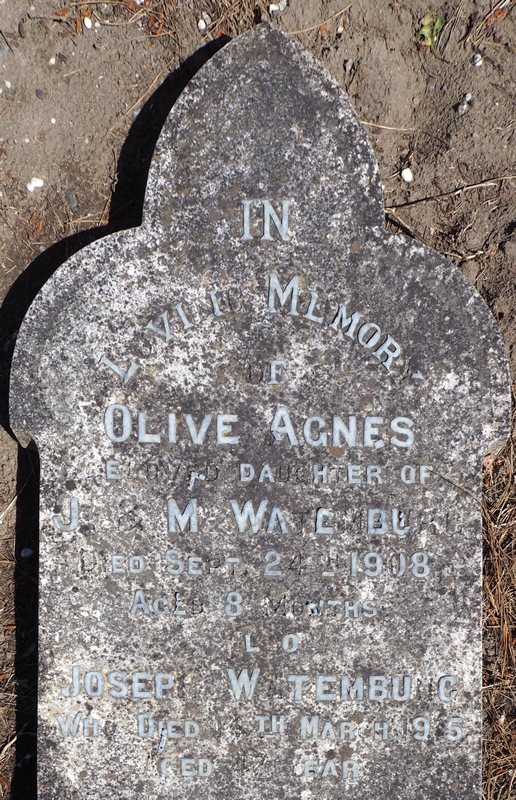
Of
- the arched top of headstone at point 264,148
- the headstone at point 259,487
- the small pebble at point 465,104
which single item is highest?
the small pebble at point 465,104

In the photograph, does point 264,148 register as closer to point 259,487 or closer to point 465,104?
point 465,104

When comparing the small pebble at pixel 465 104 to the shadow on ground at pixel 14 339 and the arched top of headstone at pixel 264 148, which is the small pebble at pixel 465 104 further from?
the shadow on ground at pixel 14 339

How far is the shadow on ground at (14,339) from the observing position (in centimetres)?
254

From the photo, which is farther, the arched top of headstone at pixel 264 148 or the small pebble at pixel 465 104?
the small pebble at pixel 465 104

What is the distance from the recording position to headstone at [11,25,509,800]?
7.11ft

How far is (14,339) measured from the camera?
101 inches

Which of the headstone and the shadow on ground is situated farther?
the shadow on ground

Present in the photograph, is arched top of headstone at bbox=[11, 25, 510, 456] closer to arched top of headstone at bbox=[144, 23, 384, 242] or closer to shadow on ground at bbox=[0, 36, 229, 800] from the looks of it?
arched top of headstone at bbox=[144, 23, 384, 242]

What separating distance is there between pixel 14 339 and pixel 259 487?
1155 mm

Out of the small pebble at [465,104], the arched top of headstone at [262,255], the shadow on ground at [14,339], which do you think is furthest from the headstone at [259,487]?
the small pebble at [465,104]

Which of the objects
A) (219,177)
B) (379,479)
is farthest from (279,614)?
(219,177)

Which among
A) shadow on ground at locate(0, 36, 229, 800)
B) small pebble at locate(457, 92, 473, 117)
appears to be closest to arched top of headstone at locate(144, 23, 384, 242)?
shadow on ground at locate(0, 36, 229, 800)

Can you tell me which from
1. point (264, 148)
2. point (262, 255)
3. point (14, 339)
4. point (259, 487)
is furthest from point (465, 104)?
point (14, 339)

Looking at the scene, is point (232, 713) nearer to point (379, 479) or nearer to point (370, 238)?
point (379, 479)
